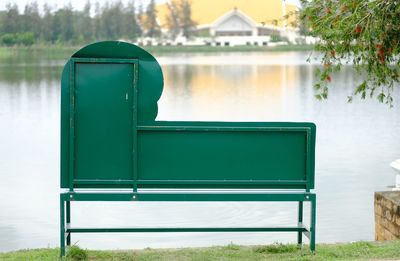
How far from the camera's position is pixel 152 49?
151m

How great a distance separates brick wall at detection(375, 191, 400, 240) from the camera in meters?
9.58

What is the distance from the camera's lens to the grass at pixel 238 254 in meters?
7.56

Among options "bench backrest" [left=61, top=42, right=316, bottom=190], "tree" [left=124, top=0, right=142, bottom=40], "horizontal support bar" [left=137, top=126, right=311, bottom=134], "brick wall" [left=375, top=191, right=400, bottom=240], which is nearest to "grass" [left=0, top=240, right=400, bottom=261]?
"bench backrest" [left=61, top=42, right=316, bottom=190]

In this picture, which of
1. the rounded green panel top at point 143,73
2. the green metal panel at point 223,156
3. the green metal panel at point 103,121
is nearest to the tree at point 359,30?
the green metal panel at point 223,156

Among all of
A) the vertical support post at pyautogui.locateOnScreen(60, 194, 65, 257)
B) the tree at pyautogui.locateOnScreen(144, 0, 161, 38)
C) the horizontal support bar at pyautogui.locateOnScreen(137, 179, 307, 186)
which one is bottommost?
the vertical support post at pyautogui.locateOnScreen(60, 194, 65, 257)

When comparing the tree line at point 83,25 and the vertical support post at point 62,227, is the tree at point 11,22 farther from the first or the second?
the vertical support post at point 62,227

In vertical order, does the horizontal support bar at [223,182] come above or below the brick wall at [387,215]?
above

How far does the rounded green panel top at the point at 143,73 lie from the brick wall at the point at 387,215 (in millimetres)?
3232

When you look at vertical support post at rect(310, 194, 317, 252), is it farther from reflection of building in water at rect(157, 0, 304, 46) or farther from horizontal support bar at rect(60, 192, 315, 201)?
reflection of building in water at rect(157, 0, 304, 46)

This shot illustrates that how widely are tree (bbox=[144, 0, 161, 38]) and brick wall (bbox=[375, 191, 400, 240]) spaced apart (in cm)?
15716

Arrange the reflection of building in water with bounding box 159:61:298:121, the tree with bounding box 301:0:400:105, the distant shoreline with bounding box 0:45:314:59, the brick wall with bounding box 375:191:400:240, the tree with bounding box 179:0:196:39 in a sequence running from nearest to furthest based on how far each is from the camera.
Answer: the tree with bounding box 301:0:400:105 < the brick wall with bounding box 375:191:400:240 < the reflection of building in water with bounding box 159:61:298:121 < the distant shoreline with bounding box 0:45:314:59 < the tree with bounding box 179:0:196:39

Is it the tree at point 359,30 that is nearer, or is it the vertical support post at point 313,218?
the vertical support post at point 313,218

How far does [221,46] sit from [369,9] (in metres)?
162

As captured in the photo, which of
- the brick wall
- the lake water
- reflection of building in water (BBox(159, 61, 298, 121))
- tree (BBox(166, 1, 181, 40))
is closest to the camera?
the brick wall
